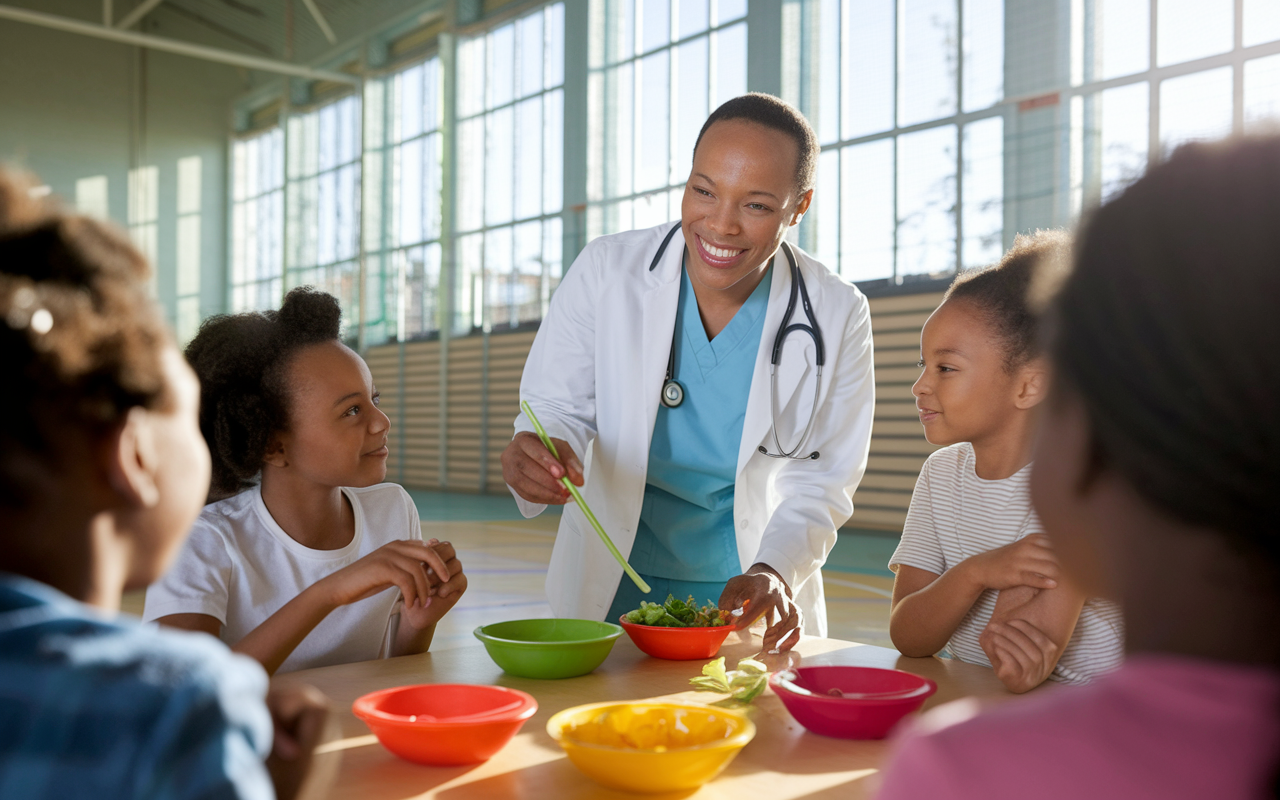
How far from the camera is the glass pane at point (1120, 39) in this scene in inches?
209

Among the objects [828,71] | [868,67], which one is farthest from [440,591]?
[828,71]

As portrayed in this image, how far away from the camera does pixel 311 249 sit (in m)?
11.8

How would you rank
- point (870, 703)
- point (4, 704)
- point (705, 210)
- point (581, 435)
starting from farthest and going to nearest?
point (581, 435), point (705, 210), point (870, 703), point (4, 704)

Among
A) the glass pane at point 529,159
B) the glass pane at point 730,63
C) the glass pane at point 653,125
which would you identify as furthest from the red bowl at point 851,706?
the glass pane at point 529,159

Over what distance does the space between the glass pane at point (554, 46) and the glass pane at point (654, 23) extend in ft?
3.22

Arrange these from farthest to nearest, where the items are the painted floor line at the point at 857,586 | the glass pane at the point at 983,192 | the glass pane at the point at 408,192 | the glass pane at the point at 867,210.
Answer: the glass pane at the point at 408,192 → the glass pane at the point at 867,210 → the glass pane at the point at 983,192 → the painted floor line at the point at 857,586

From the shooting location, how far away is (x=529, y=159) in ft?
30.7

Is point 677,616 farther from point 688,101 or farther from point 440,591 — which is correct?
point 688,101

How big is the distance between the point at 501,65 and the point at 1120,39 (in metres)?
6.00

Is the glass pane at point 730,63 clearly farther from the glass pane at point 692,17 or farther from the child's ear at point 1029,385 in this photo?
the child's ear at point 1029,385

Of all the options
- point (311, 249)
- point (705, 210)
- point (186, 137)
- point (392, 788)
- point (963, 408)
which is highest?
point (186, 137)

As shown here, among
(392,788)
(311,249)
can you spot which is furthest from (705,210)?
(311,249)

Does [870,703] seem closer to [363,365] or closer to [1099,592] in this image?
[1099,592]

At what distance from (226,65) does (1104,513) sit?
13773 millimetres
